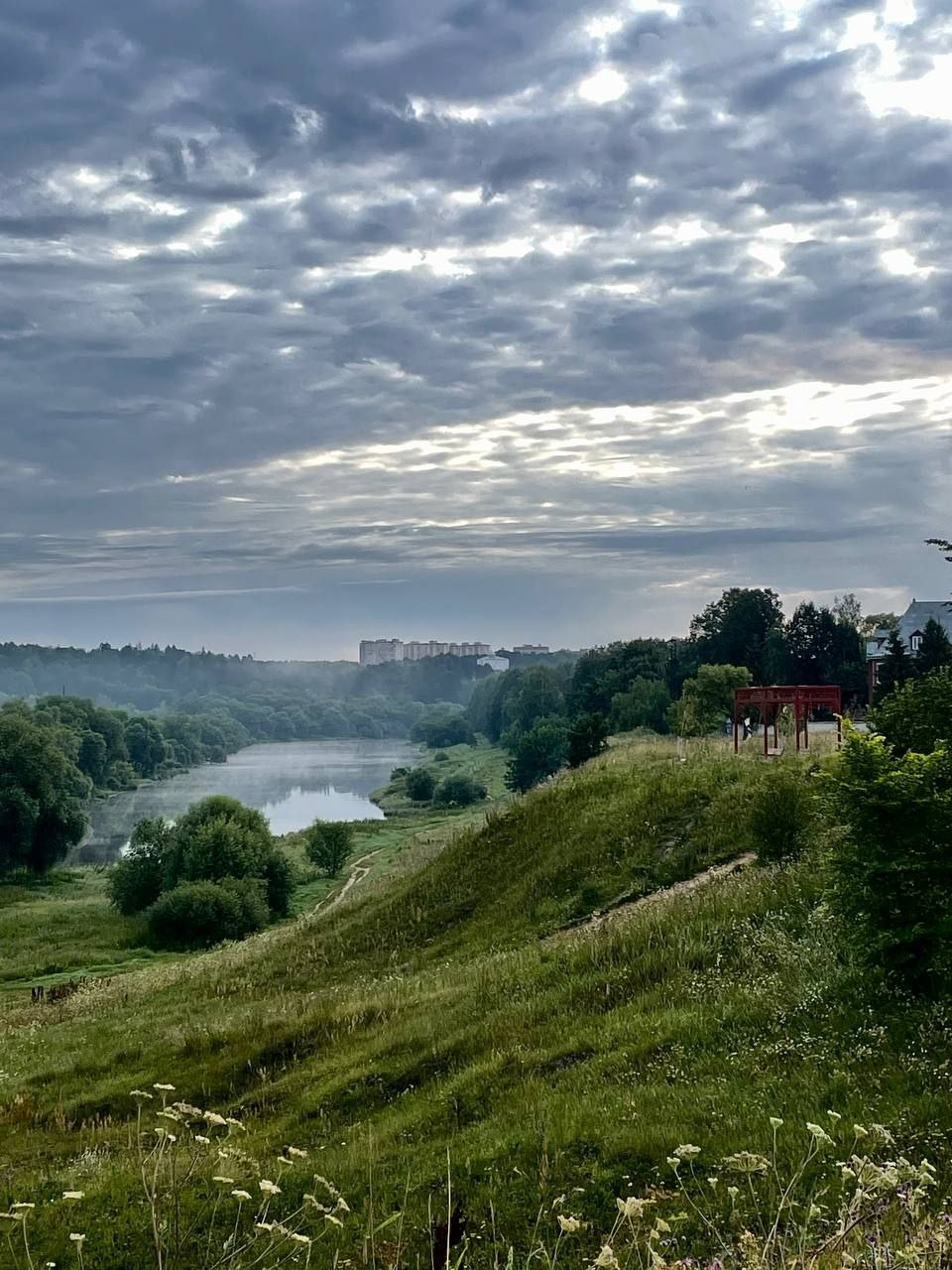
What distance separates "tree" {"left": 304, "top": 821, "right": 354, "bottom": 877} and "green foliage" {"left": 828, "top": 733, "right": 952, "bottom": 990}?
195 feet

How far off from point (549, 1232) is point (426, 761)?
18614 cm

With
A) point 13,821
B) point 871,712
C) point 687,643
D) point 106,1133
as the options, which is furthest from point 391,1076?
point 687,643

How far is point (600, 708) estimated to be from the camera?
108000 mm

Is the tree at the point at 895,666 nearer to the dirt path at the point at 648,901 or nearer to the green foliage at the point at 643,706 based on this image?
the green foliage at the point at 643,706

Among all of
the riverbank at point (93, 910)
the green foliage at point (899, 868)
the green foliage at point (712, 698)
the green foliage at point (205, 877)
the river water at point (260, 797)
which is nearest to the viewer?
the green foliage at point (899, 868)

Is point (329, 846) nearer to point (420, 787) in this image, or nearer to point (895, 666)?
point (895, 666)

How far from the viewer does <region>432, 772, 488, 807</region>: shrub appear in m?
112

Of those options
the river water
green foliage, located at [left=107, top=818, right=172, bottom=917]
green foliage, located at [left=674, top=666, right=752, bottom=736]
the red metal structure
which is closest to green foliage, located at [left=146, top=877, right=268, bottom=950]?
green foliage, located at [left=107, top=818, right=172, bottom=917]

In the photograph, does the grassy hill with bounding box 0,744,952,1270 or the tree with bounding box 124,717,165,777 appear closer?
the grassy hill with bounding box 0,744,952,1270

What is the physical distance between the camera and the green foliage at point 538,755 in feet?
353

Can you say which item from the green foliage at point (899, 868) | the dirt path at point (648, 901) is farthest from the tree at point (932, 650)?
the green foliage at point (899, 868)

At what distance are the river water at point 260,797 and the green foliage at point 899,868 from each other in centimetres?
9181

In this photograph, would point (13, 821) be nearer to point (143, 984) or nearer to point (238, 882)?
point (238, 882)

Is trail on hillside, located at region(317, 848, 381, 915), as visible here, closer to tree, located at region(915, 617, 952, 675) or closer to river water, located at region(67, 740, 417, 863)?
river water, located at region(67, 740, 417, 863)
